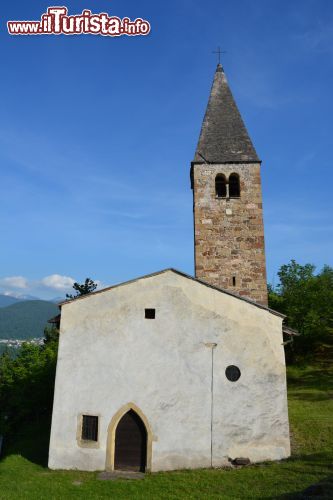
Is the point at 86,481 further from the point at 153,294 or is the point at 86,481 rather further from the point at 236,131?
the point at 236,131

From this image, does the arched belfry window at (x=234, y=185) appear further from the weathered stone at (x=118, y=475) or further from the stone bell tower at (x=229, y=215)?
the weathered stone at (x=118, y=475)

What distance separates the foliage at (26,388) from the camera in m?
23.7

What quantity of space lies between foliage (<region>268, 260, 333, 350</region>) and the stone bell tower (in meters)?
13.9

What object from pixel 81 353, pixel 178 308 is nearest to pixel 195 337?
pixel 178 308

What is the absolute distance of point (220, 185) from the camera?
19.7 metres

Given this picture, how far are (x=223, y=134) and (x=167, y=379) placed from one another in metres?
13.1

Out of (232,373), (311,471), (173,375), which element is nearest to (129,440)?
(173,375)

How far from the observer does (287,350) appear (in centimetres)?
3241

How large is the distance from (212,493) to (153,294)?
20.5 ft

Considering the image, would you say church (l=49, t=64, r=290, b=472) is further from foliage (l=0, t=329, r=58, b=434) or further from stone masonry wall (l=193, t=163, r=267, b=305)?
foliage (l=0, t=329, r=58, b=434)

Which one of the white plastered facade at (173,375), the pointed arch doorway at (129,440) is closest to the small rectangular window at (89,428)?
the white plastered facade at (173,375)

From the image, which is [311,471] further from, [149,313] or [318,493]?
[149,313]

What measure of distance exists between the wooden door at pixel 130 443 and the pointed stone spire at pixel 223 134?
12313mm

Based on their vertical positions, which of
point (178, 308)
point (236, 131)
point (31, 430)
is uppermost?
point (236, 131)
